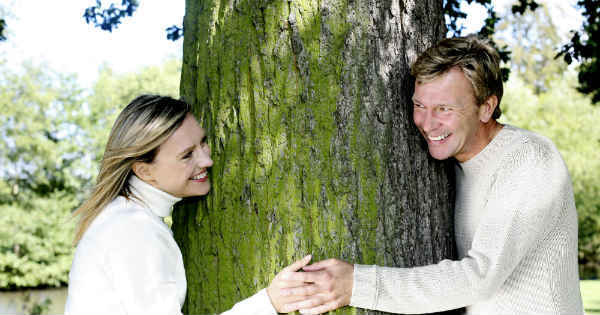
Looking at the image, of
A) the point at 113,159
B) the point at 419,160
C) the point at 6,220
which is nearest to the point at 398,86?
the point at 419,160

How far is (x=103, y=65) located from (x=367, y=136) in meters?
36.7

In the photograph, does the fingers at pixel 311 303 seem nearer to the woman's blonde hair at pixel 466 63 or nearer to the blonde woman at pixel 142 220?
the blonde woman at pixel 142 220

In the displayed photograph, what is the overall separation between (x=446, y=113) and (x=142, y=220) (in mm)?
1450

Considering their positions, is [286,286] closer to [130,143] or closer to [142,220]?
[142,220]

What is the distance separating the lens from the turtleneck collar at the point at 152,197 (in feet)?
8.62

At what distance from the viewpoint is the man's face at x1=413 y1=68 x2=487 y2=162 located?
256 cm

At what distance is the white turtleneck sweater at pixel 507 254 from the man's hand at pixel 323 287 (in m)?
0.05

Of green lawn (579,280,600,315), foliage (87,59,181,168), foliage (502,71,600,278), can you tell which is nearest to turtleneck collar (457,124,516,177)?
green lawn (579,280,600,315)

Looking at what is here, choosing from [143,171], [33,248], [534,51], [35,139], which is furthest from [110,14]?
[534,51]

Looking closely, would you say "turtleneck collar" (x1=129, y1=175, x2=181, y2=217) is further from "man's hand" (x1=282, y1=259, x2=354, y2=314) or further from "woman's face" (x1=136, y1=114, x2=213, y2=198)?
"man's hand" (x1=282, y1=259, x2=354, y2=314)

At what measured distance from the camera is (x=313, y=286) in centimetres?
228

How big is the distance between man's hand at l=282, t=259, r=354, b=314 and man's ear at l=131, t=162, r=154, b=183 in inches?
33.0

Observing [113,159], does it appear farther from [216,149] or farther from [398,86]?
[398,86]

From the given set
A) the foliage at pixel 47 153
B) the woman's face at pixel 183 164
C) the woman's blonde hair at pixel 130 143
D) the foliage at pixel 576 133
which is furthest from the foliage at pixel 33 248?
the woman's face at pixel 183 164
